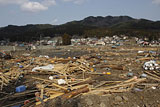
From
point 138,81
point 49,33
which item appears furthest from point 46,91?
point 49,33

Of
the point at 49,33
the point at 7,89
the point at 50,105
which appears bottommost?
the point at 7,89

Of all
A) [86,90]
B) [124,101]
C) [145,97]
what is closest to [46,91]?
[86,90]

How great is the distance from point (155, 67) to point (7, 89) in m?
9.91

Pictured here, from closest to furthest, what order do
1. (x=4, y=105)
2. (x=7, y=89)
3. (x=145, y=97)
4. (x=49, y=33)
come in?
(x=145, y=97)
(x=4, y=105)
(x=7, y=89)
(x=49, y=33)

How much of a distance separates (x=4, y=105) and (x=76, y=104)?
294cm

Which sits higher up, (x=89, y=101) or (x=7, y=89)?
(x=89, y=101)

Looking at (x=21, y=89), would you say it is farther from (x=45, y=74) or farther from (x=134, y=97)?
(x=134, y=97)

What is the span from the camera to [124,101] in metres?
3.65

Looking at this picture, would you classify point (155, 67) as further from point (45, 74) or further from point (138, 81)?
point (45, 74)

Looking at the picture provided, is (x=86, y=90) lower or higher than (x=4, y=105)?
higher

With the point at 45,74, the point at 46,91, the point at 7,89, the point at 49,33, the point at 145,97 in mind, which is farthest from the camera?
the point at 49,33

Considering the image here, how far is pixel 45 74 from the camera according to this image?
27.0 ft

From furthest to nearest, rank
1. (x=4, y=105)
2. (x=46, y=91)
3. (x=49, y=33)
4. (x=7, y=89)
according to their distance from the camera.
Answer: (x=49, y=33)
(x=7, y=89)
(x=46, y=91)
(x=4, y=105)

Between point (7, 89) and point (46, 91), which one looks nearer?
point (46, 91)
